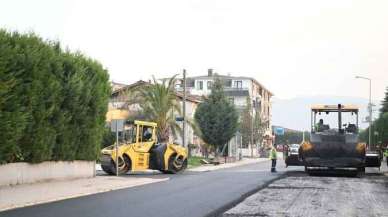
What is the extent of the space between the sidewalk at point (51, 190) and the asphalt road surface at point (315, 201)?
206 inches

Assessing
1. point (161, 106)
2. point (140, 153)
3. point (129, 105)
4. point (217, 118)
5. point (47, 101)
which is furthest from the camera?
point (217, 118)

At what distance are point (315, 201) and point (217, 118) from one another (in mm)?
40842

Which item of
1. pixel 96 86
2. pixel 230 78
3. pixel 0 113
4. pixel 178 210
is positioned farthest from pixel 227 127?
pixel 230 78

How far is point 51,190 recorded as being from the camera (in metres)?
20.2

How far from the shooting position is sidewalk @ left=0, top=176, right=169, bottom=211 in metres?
16.6

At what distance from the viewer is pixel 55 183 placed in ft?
76.1

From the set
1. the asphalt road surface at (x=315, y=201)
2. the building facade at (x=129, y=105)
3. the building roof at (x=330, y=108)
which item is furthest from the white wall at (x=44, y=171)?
the building facade at (x=129, y=105)

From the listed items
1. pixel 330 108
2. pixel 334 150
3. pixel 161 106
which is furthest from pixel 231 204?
pixel 161 106

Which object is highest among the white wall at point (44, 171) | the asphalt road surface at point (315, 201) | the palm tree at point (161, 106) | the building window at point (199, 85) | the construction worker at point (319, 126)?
the building window at point (199, 85)

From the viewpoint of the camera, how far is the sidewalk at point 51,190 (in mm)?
16625

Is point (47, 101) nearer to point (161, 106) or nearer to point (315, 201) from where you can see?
point (315, 201)

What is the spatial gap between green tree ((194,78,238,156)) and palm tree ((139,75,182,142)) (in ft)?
15.8

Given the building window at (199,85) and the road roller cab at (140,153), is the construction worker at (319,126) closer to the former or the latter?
the road roller cab at (140,153)

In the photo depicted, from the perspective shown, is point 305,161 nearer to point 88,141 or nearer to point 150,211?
point 88,141
